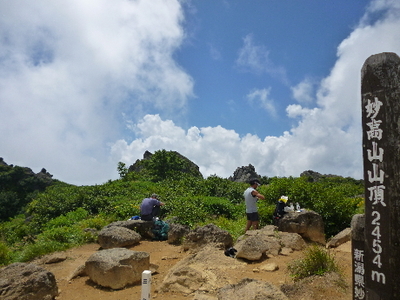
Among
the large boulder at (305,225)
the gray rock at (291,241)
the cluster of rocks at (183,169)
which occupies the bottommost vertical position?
the gray rock at (291,241)

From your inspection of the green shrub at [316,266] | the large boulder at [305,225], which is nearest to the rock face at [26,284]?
the green shrub at [316,266]

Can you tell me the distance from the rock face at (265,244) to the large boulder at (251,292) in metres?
1.78

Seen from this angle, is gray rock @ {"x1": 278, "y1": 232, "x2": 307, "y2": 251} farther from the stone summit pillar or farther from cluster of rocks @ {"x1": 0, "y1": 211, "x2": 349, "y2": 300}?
the stone summit pillar

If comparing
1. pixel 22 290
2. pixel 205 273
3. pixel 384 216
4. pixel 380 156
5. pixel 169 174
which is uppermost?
pixel 169 174

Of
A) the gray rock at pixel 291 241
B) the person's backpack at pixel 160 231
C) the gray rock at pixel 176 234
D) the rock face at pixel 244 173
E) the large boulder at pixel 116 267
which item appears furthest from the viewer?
the rock face at pixel 244 173

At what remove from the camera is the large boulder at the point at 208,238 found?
24.2 ft

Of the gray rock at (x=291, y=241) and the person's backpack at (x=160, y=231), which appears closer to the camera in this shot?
the gray rock at (x=291, y=241)

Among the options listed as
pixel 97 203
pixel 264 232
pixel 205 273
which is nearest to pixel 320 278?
pixel 205 273

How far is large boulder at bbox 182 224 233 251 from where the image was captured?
7.38 m

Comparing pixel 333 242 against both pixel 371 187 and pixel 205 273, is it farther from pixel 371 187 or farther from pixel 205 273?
pixel 371 187

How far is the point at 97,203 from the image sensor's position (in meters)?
16.3

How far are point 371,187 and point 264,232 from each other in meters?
4.81

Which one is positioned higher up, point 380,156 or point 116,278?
point 380,156

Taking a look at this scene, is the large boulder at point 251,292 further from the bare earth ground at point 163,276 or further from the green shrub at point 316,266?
the green shrub at point 316,266
